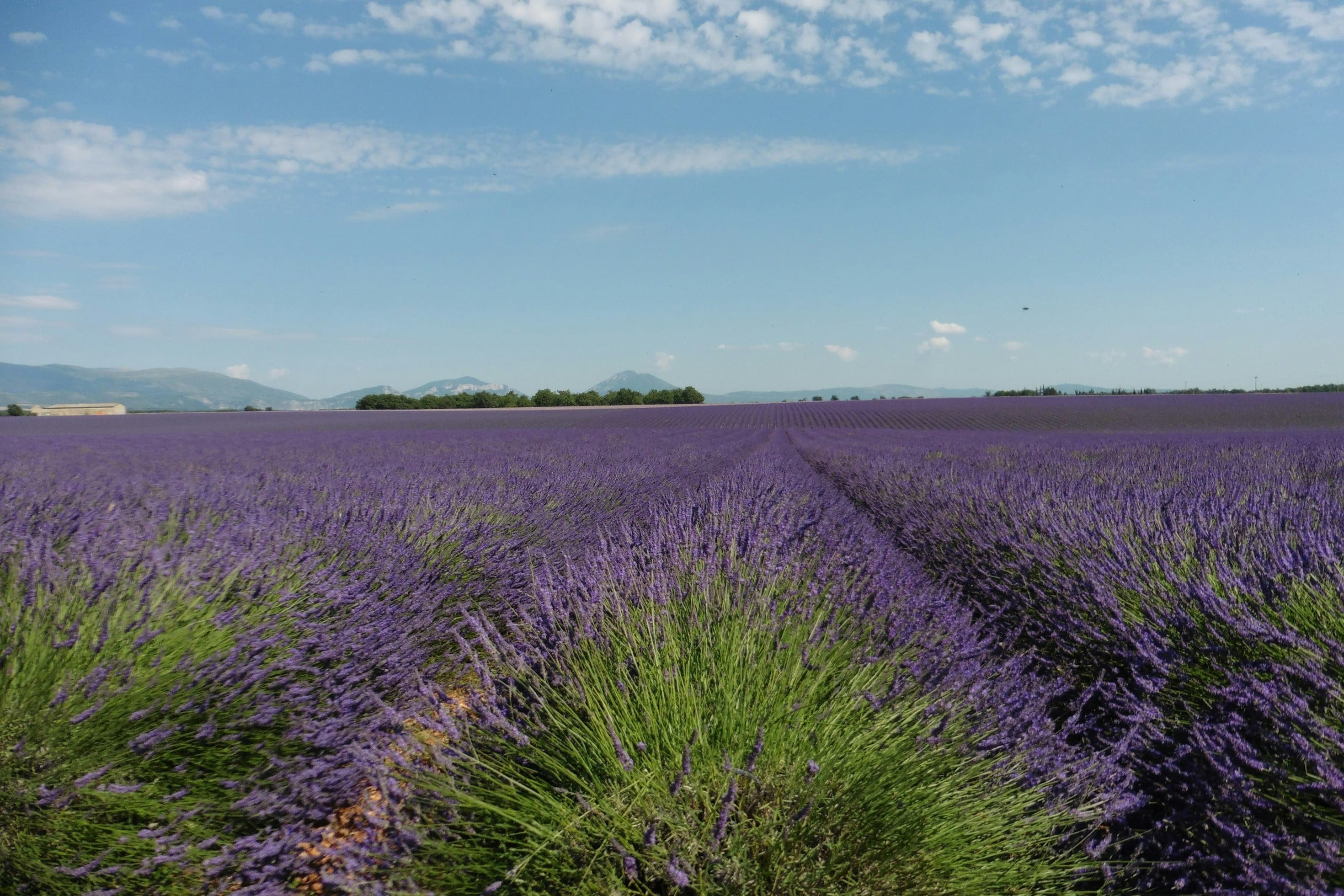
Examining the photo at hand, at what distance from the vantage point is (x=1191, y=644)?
1.95 m

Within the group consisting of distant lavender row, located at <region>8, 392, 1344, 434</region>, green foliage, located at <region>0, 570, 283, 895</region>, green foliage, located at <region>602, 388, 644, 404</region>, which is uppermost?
green foliage, located at <region>602, 388, 644, 404</region>

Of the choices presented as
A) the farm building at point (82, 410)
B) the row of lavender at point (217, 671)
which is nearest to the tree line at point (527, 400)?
the farm building at point (82, 410)

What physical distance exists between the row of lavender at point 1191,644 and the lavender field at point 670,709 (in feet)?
0.05

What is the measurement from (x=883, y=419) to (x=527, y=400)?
36.4 metres

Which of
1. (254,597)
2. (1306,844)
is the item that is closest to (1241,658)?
(1306,844)

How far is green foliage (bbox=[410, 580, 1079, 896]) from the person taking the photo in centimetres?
120

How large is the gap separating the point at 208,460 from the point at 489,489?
5814 mm

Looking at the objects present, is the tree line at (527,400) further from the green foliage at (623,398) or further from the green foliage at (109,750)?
the green foliage at (109,750)

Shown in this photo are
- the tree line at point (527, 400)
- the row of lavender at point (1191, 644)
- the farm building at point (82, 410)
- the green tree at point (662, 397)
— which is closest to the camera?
the row of lavender at point (1191, 644)

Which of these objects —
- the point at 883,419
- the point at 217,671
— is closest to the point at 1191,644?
the point at 217,671

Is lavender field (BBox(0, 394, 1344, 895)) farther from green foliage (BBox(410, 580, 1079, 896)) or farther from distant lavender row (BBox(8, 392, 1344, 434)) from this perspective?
distant lavender row (BBox(8, 392, 1344, 434))

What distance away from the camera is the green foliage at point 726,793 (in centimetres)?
120

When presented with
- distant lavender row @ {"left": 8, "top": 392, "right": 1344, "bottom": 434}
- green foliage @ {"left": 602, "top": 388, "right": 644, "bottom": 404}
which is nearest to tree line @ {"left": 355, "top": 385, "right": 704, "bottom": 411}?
green foliage @ {"left": 602, "top": 388, "right": 644, "bottom": 404}

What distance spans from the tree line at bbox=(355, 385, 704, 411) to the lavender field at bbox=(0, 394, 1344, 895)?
47.7 meters
